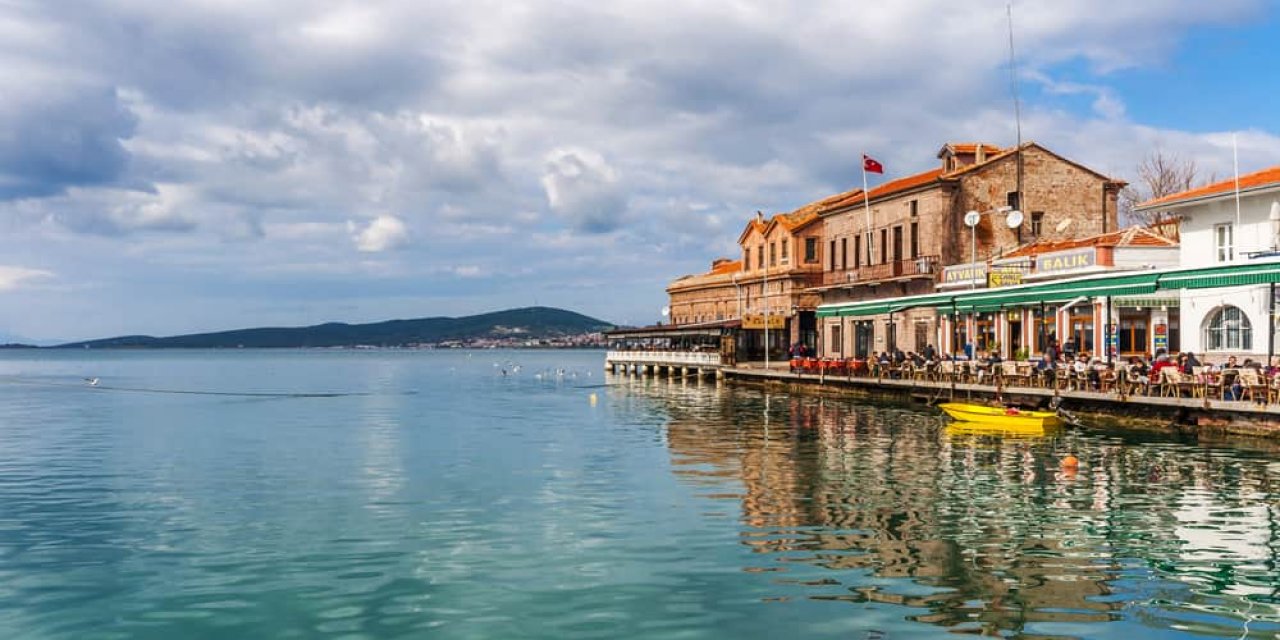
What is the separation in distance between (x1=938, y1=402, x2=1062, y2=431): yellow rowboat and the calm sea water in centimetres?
120

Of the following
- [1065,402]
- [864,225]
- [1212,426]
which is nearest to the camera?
[1212,426]

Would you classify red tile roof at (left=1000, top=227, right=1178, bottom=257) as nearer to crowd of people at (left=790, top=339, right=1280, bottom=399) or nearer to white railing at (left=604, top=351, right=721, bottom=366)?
crowd of people at (left=790, top=339, right=1280, bottom=399)

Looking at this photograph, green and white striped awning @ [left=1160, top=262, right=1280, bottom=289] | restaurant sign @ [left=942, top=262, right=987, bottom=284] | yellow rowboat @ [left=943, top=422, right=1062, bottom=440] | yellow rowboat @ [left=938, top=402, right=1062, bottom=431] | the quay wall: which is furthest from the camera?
restaurant sign @ [left=942, top=262, right=987, bottom=284]

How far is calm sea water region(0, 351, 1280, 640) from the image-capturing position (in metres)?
12.6

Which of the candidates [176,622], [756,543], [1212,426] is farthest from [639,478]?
[1212,426]

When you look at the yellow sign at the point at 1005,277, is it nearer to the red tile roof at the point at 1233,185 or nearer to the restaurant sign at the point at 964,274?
the restaurant sign at the point at 964,274

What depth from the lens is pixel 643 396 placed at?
6284 cm

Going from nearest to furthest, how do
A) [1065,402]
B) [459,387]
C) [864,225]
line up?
[1065,402]
[864,225]
[459,387]

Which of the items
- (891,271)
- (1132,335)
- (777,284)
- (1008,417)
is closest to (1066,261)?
(1132,335)

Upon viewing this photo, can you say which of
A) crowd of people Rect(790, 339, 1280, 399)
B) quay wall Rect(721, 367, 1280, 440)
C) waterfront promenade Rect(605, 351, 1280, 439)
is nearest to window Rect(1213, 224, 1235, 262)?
crowd of people Rect(790, 339, 1280, 399)

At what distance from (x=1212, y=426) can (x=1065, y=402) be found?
7.03 m

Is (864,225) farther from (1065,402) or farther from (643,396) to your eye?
(1065,402)

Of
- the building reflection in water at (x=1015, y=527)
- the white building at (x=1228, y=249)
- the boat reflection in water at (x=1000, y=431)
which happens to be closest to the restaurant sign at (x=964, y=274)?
the white building at (x=1228, y=249)

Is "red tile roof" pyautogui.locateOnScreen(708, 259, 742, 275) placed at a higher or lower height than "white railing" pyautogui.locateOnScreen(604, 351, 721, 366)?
higher
